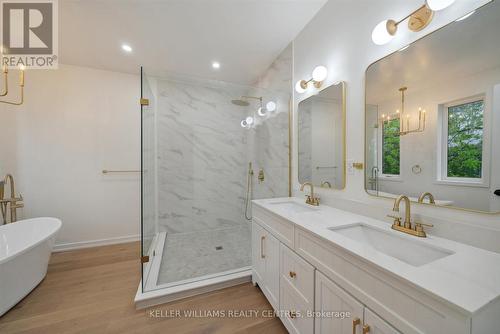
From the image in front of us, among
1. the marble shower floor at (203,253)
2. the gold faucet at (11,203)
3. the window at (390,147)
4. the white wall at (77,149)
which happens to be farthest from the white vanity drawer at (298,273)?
the gold faucet at (11,203)

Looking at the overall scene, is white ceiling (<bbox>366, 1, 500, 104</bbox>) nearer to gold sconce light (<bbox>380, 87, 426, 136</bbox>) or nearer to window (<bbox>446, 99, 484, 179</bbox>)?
gold sconce light (<bbox>380, 87, 426, 136</bbox>)

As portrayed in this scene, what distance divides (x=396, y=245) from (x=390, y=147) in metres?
0.60

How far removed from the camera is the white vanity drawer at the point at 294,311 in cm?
103

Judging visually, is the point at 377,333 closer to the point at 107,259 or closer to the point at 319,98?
the point at 319,98

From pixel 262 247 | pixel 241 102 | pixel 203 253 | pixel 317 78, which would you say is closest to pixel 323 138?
pixel 317 78

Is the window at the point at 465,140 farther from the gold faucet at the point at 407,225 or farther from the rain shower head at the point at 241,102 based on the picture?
the rain shower head at the point at 241,102

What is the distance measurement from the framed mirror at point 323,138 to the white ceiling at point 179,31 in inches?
33.1

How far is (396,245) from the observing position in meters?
0.96

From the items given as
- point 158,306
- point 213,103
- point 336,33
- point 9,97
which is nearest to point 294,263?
point 158,306

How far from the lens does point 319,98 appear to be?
1707 mm

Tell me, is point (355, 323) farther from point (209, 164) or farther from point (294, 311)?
point (209, 164)

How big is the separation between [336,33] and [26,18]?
283cm

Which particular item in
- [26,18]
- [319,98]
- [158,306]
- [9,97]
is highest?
[26,18]

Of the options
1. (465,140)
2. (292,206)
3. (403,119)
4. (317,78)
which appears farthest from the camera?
(292,206)
